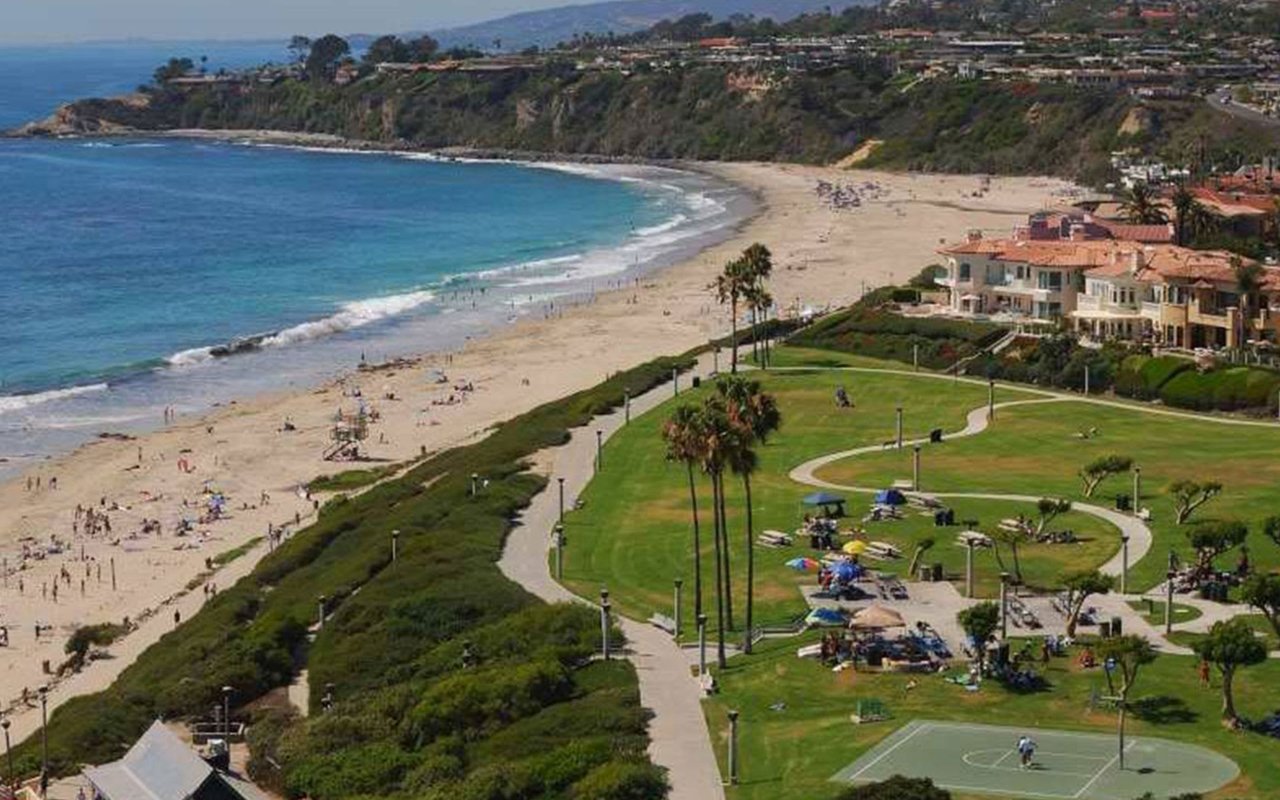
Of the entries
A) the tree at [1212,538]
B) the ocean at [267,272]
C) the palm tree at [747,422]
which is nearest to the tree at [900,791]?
the palm tree at [747,422]

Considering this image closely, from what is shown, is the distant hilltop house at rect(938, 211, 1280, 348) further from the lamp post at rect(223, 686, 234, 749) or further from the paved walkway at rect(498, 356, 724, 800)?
the lamp post at rect(223, 686, 234, 749)

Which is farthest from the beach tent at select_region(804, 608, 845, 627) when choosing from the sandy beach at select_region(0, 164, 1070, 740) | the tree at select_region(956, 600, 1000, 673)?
the sandy beach at select_region(0, 164, 1070, 740)

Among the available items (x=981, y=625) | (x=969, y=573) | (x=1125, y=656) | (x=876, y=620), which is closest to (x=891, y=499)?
(x=969, y=573)

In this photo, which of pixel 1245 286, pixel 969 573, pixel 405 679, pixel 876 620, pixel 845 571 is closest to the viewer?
pixel 876 620

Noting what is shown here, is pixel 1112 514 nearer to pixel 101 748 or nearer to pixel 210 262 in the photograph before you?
pixel 101 748

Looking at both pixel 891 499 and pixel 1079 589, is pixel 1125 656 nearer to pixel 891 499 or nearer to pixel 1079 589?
pixel 1079 589

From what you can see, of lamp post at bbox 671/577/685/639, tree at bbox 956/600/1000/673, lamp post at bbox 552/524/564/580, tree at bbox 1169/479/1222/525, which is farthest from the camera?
tree at bbox 1169/479/1222/525
